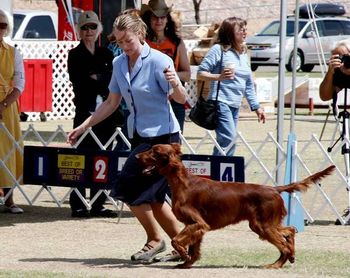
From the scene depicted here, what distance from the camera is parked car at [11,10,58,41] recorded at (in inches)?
986

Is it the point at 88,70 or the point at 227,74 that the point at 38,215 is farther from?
the point at 227,74

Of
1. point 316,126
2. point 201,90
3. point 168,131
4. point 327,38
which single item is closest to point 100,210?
point 201,90

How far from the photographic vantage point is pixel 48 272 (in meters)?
7.58

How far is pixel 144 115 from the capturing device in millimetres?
8039

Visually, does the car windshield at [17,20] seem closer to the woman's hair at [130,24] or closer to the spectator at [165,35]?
the spectator at [165,35]

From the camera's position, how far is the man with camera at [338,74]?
32.9 feet

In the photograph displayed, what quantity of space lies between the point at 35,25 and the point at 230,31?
51.2 ft

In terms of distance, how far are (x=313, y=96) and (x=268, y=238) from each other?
15.9 metres

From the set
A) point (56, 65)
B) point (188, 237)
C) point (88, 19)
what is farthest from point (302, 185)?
point (56, 65)

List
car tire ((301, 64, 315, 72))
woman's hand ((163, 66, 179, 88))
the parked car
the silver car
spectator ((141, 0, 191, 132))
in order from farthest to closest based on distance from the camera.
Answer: car tire ((301, 64, 315, 72)) → the silver car → the parked car → spectator ((141, 0, 191, 132)) → woman's hand ((163, 66, 179, 88))

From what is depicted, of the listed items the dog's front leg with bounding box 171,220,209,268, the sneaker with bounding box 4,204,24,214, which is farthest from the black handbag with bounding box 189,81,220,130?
the dog's front leg with bounding box 171,220,209,268

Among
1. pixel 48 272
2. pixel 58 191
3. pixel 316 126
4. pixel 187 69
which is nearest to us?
pixel 48 272

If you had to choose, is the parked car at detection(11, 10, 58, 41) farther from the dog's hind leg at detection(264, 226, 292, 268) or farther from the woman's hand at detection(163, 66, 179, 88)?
the dog's hind leg at detection(264, 226, 292, 268)

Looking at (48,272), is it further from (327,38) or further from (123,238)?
(327,38)
